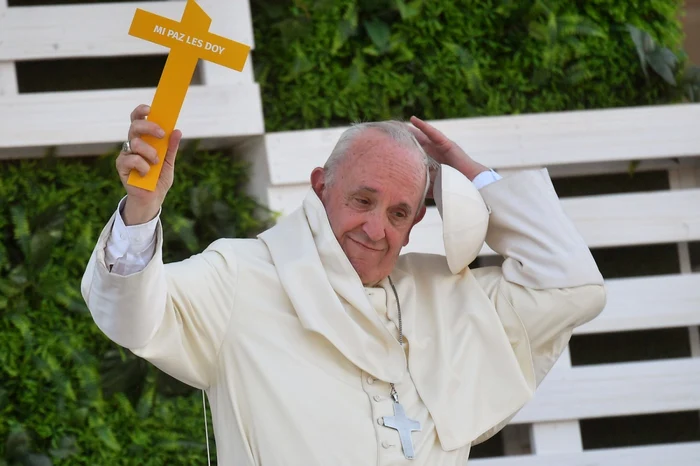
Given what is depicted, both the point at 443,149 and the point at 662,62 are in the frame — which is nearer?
the point at 443,149

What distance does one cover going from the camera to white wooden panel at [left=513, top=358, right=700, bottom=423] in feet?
15.7

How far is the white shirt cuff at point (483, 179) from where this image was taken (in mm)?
3574

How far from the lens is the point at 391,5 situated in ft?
16.0

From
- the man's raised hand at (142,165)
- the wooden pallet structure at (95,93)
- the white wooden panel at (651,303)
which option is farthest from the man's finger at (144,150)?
the white wooden panel at (651,303)

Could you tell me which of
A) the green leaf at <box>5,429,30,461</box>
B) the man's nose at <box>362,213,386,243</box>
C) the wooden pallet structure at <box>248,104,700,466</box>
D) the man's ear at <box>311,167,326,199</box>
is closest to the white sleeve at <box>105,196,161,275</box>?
the man's nose at <box>362,213,386,243</box>

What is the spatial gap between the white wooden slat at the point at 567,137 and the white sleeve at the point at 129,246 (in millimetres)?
1936

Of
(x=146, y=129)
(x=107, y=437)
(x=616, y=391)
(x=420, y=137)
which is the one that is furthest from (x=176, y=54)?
(x=616, y=391)

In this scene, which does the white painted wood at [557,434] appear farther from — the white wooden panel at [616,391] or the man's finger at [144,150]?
the man's finger at [144,150]

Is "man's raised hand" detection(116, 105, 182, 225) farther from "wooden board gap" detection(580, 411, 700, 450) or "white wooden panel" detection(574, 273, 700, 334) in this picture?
"wooden board gap" detection(580, 411, 700, 450)

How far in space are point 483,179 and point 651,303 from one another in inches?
64.8

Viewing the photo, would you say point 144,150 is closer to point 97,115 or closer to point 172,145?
point 172,145

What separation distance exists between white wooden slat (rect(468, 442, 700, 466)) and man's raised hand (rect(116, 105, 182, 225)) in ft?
8.22

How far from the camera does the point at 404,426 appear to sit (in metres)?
3.08

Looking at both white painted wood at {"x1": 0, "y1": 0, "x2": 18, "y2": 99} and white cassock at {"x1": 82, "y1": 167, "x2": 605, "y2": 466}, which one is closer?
white cassock at {"x1": 82, "y1": 167, "x2": 605, "y2": 466}
